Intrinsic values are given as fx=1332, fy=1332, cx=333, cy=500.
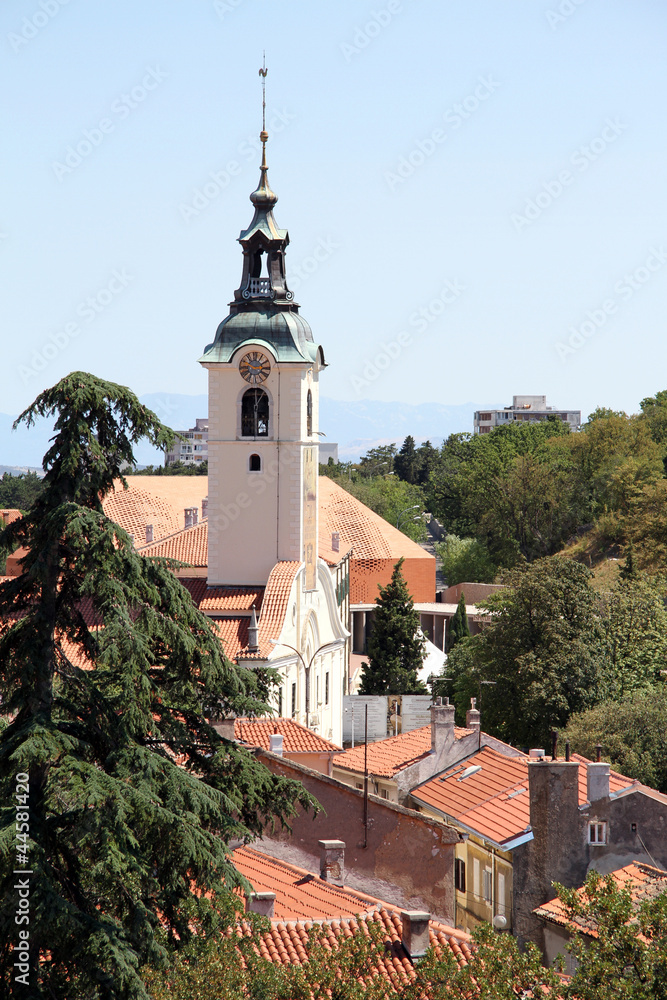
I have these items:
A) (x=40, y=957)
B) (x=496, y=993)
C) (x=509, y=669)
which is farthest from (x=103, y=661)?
(x=509, y=669)

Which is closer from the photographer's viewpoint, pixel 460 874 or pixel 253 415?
pixel 460 874

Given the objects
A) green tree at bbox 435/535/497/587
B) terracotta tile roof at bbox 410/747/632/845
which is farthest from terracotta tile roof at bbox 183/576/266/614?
green tree at bbox 435/535/497/587

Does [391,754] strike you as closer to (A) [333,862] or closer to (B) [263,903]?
(A) [333,862]

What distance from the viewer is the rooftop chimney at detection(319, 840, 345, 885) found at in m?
20.9

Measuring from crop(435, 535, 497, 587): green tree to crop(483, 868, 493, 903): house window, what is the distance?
197 feet

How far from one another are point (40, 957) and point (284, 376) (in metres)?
30.0

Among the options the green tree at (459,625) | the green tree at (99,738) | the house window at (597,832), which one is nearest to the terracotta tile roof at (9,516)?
the green tree at (99,738)

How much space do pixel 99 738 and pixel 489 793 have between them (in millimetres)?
14432

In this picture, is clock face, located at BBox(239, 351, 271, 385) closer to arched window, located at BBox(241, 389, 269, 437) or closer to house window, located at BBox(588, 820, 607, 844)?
arched window, located at BBox(241, 389, 269, 437)

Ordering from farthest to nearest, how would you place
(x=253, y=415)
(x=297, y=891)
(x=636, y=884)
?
(x=253, y=415), (x=636, y=884), (x=297, y=891)

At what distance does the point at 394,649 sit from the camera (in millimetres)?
56469

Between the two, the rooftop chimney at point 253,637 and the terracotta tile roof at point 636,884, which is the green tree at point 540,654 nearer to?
the rooftop chimney at point 253,637

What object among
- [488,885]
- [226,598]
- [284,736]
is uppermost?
[226,598]

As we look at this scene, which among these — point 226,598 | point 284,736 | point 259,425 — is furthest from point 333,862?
point 259,425
